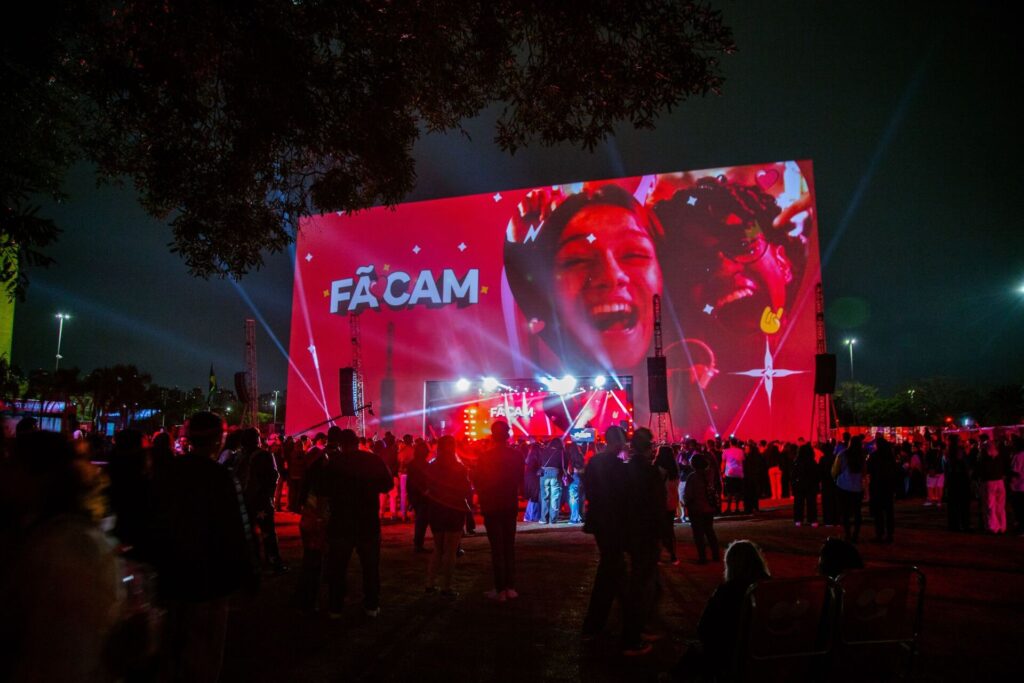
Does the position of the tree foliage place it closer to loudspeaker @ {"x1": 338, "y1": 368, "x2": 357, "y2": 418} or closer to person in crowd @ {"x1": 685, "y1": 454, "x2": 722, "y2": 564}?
person in crowd @ {"x1": 685, "y1": 454, "x2": 722, "y2": 564}

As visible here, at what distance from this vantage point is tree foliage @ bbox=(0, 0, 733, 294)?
5328mm

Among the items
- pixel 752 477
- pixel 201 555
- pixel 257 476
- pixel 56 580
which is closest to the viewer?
pixel 56 580

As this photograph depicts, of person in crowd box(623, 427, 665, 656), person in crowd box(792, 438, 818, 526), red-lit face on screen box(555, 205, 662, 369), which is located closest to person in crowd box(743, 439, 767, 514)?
person in crowd box(792, 438, 818, 526)

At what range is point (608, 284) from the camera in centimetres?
2253

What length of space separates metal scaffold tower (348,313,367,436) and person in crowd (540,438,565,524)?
994cm

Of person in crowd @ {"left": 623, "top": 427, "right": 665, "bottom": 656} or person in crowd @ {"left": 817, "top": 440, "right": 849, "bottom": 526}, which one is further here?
person in crowd @ {"left": 817, "top": 440, "right": 849, "bottom": 526}

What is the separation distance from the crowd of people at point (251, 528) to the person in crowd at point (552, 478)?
4341 mm

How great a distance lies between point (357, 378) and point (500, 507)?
56.5 feet

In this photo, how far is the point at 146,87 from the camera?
5.59 metres

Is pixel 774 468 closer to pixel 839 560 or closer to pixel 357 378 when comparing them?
pixel 357 378

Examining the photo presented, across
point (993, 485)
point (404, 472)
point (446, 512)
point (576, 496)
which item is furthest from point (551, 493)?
point (993, 485)

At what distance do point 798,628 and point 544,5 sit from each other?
4560mm

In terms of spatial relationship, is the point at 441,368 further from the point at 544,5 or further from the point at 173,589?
the point at 173,589

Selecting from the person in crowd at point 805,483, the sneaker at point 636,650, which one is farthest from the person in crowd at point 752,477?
the sneaker at point 636,650
